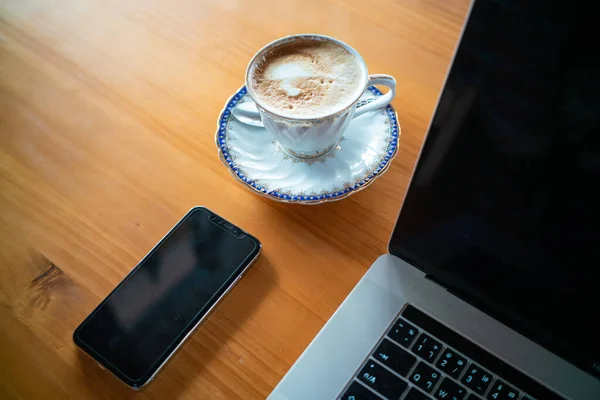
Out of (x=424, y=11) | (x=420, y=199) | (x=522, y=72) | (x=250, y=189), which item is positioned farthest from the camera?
(x=424, y=11)

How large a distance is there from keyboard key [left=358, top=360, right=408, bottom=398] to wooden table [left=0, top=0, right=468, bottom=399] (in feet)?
0.21

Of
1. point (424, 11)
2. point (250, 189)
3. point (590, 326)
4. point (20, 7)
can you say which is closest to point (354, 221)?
point (250, 189)

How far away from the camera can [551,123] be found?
27 cm

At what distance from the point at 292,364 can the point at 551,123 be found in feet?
0.90

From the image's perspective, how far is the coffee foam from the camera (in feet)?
1.59

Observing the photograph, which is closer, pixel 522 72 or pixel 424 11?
pixel 522 72

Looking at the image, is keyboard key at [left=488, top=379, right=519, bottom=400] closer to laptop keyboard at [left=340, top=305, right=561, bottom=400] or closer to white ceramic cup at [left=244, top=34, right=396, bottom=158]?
laptop keyboard at [left=340, top=305, right=561, bottom=400]

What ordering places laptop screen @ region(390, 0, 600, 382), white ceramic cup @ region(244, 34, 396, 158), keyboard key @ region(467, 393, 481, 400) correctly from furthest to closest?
white ceramic cup @ region(244, 34, 396, 158), keyboard key @ region(467, 393, 481, 400), laptop screen @ region(390, 0, 600, 382)

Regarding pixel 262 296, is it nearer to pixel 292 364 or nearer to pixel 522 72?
pixel 292 364

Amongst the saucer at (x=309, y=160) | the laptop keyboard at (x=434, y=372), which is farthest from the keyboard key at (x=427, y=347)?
the saucer at (x=309, y=160)

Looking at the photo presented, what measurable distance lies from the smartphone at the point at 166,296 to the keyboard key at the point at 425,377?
18 centimetres

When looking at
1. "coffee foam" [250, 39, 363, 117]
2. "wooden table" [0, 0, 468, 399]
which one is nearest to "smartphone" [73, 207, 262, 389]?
"wooden table" [0, 0, 468, 399]

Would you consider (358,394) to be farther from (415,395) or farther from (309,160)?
(309,160)

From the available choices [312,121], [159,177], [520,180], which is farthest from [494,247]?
[159,177]
